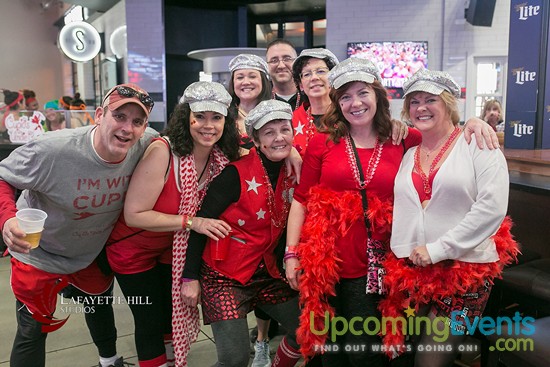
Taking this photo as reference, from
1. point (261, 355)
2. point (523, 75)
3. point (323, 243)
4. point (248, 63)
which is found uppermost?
point (523, 75)

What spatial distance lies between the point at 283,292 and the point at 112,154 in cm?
99

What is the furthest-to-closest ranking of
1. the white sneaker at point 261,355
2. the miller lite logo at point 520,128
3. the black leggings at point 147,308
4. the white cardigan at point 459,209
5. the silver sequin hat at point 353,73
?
1. the miller lite logo at point 520,128
2. the white sneaker at point 261,355
3. the black leggings at point 147,308
4. the silver sequin hat at point 353,73
5. the white cardigan at point 459,209

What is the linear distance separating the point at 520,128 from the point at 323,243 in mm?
3363

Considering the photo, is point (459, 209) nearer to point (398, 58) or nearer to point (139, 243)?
point (139, 243)

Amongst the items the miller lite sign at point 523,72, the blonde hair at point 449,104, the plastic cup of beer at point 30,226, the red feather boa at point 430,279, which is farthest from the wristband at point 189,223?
the miller lite sign at point 523,72

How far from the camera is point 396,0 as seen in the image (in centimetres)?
928

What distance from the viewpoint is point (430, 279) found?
1807mm

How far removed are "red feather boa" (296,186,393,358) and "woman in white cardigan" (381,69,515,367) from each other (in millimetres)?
103

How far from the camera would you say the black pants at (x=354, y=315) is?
1903 millimetres

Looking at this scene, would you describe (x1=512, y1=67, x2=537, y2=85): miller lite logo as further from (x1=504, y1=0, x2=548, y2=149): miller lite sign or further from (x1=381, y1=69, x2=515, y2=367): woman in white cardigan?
(x1=381, y1=69, x2=515, y2=367): woman in white cardigan

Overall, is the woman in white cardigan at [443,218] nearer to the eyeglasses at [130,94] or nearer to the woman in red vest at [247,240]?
the woman in red vest at [247,240]

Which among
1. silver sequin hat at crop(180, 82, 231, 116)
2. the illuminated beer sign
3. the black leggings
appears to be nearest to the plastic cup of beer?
the black leggings

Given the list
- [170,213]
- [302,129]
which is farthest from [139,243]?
[302,129]

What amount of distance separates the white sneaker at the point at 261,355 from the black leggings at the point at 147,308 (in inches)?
27.7
